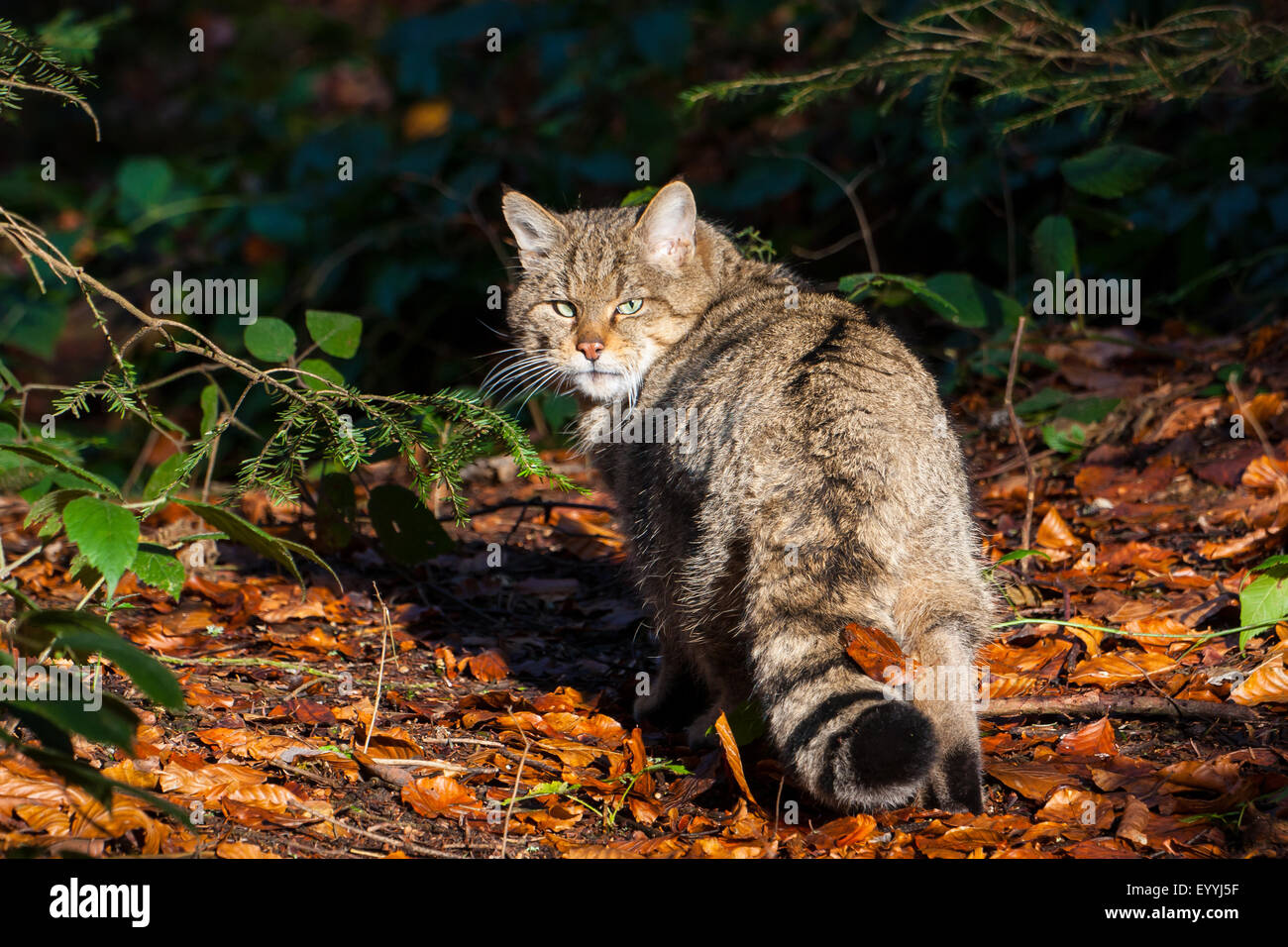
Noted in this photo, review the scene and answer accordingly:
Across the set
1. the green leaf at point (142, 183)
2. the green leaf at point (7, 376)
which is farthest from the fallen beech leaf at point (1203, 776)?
the green leaf at point (142, 183)

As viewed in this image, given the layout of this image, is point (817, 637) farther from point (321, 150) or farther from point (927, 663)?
point (321, 150)

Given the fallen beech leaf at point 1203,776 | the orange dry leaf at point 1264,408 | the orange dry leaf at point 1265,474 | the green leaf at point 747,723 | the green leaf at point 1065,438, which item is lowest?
the fallen beech leaf at point 1203,776

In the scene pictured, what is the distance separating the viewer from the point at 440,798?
2844mm

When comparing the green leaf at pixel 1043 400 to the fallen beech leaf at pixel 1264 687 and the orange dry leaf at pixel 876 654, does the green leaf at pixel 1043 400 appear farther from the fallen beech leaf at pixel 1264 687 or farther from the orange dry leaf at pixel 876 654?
the orange dry leaf at pixel 876 654

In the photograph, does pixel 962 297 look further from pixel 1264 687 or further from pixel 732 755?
pixel 732 755

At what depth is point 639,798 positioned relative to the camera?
9.70 feet

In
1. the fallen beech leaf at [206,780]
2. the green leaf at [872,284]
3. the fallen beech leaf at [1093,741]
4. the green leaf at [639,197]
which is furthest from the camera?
the green leaf at [639,197]

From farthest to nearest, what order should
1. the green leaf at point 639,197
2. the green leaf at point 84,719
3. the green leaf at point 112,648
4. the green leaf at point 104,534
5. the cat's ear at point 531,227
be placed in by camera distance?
the green leaf at point 639,197, the cat's ear at point 531,227, the green leaf at point 104,534, the green leaf at point 112,648, the green leaf at point 84,719

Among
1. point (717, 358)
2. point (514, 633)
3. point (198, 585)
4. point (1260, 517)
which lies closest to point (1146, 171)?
point (1260, 517)

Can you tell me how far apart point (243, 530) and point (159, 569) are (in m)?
0.21

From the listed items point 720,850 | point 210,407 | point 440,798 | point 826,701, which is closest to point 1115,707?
point 826,701

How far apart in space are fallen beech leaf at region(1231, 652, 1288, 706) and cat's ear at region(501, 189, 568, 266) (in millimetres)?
2842

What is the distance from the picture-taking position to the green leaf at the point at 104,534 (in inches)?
90.1
